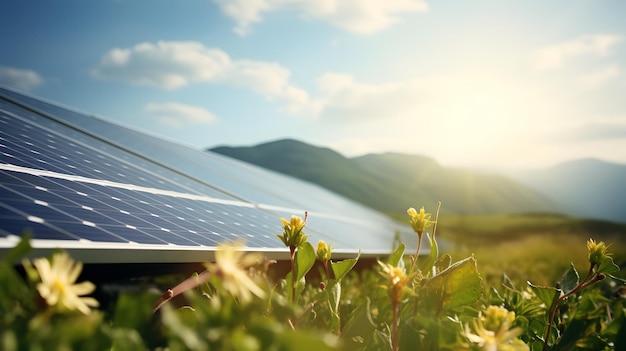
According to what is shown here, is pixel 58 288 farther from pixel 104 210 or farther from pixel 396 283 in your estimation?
pixel 104 210

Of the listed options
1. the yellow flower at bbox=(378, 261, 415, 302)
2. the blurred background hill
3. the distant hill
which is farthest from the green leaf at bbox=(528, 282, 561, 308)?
the distant hill

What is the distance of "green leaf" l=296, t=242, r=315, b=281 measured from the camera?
1.69 metres

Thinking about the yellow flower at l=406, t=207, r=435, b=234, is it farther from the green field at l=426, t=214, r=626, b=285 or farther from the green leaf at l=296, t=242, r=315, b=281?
the green field at l=426, t=214, r=626, b=285

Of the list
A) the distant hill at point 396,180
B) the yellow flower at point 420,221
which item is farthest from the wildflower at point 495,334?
the distant hill at point 396,180

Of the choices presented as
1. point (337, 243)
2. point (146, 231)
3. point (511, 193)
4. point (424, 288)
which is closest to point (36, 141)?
point (146, 231)

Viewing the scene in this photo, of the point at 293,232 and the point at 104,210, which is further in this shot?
the point at 104,210

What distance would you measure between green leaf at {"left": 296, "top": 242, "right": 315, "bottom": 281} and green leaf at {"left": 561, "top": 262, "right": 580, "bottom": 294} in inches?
47.7

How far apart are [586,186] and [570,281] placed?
631 ft

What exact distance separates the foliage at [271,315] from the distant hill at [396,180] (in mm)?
89077

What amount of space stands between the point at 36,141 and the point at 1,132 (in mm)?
298

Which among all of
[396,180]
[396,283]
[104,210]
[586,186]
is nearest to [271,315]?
[396,283]

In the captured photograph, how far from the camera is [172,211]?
360cm

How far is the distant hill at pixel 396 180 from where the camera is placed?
326 feet

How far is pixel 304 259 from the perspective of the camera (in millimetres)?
1718
